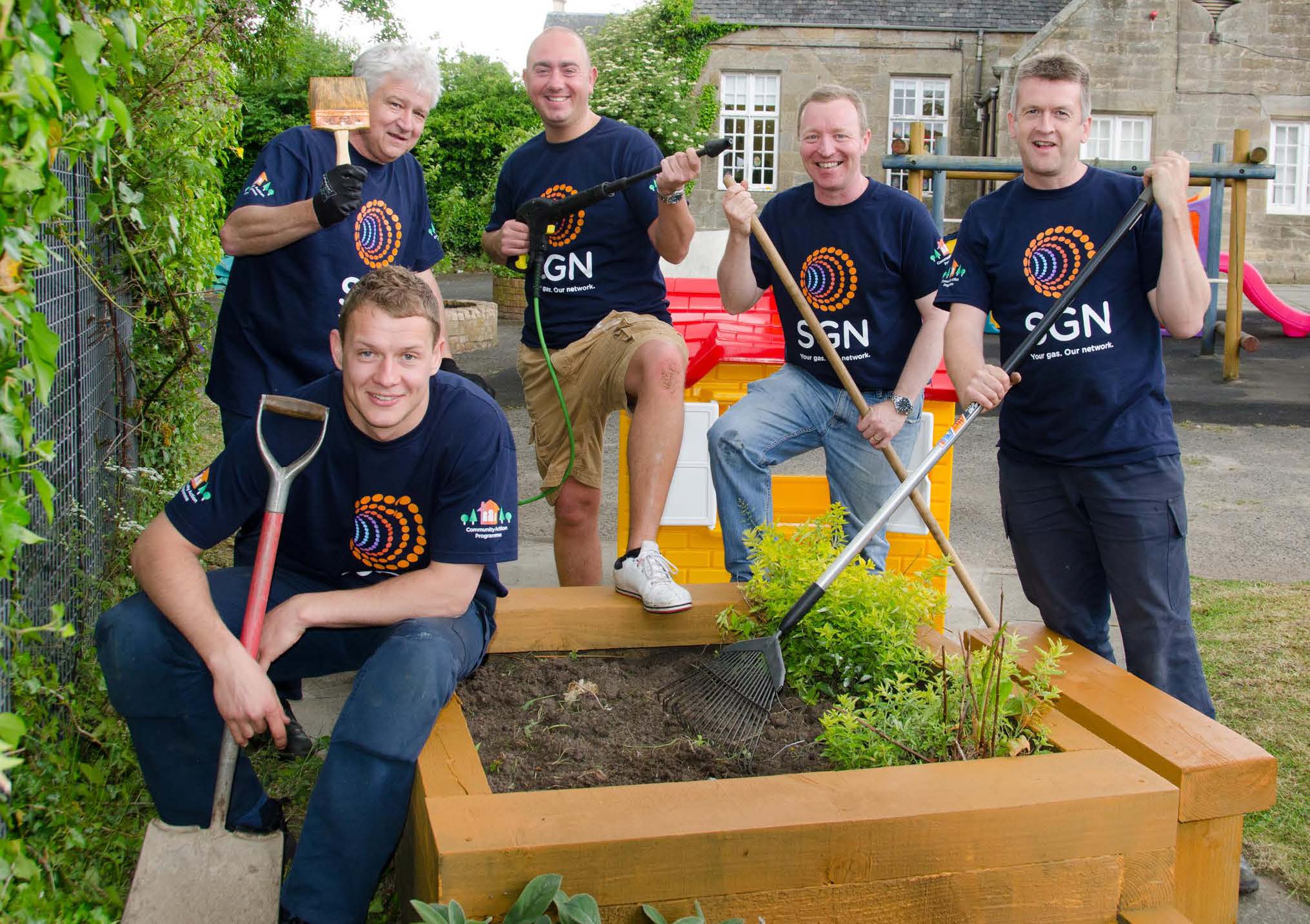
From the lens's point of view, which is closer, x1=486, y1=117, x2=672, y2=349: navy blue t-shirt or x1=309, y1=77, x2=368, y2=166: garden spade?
x1=309, y1=77, x2=368, y2=166: garden spade

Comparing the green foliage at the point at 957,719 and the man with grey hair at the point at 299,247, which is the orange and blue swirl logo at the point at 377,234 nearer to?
the man with grey hair at the point at 299,247

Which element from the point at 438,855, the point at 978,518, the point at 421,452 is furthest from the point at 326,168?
the point at 978,518

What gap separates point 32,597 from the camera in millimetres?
3094

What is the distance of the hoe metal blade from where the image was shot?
253 cm

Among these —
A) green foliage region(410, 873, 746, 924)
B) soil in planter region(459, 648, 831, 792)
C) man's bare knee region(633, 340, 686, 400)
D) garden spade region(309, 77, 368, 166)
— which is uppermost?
garden spade region(309, 77, 368, 166)

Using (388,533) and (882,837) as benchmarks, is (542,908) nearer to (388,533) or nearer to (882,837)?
(882,837)

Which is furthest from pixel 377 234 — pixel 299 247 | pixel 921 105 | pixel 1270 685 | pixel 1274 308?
pixel 921 105

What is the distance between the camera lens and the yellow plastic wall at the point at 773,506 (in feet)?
15.5

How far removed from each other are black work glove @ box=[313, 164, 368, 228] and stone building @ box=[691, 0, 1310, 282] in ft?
69.3

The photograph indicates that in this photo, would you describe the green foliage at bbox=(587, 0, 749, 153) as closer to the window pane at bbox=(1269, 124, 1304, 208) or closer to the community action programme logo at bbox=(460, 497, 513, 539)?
the window pane at bbox=(1269, 124, 1304, 208)

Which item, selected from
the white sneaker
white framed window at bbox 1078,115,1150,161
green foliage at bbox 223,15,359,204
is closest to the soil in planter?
the white sneaker

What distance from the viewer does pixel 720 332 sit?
489 cm

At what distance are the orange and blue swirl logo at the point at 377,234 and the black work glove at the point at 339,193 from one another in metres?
0.31

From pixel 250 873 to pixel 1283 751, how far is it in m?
2.93
